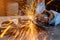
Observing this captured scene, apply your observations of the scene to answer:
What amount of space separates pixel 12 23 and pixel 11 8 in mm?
299

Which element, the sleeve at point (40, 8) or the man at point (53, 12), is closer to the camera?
the man at point (53, 12)

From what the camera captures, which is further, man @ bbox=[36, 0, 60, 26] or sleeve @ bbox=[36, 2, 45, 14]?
sleeve @ bbox=[36, 2, 45, 14]

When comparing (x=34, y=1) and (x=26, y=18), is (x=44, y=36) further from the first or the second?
(x=34, y=1)

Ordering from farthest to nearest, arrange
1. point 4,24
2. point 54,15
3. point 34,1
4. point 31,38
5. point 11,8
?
1. point 34,1
2. point 11,8
3. point 54,15
4. point 4,24
5. point 31,38

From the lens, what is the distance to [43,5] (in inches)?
53.9

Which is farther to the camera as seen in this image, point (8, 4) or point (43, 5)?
point (43, 5)

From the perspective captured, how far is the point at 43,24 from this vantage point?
1.01 m

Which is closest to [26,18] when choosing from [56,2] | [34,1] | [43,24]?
[43,24]

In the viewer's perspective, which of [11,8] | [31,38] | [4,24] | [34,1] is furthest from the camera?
[34,1]

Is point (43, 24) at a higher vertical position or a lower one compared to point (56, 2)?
lower

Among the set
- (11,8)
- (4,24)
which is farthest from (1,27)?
(11,8)

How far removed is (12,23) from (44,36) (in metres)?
0.21

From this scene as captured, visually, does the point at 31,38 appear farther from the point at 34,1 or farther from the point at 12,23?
the point at 34,1

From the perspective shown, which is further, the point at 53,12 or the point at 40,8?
the point at 40,8
